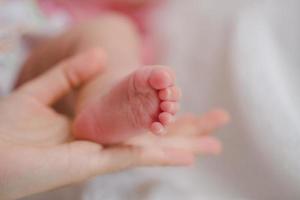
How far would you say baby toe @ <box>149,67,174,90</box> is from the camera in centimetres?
52

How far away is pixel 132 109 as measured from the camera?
57 centimetres

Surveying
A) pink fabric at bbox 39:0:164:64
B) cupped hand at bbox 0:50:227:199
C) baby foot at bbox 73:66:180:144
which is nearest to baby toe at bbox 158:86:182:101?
baby foot at bbox 73:66:180:144

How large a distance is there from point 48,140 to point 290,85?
421mm

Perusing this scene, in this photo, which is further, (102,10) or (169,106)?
(102,10)

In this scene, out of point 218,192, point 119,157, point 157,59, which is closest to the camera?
point 119,157

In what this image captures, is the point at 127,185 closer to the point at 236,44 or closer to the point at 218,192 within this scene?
the point at 218,192

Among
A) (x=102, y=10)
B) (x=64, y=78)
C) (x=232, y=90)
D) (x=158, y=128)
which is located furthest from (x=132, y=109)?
(x=102, y=10)

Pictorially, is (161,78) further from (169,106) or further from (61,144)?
(61,144)

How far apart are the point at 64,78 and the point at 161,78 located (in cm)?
26

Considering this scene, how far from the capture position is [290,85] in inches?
29.8

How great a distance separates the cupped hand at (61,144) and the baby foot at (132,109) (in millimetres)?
26

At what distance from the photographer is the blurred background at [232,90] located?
2.30 feet

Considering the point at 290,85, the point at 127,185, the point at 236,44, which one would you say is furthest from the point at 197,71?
the point at 127,185

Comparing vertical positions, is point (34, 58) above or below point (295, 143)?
above
